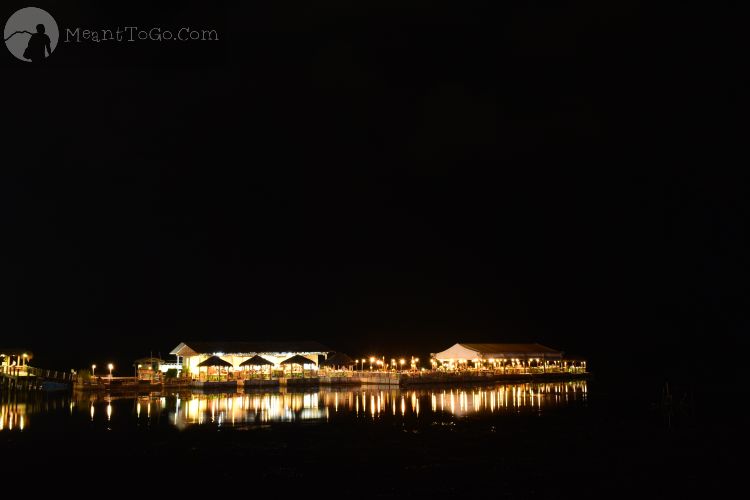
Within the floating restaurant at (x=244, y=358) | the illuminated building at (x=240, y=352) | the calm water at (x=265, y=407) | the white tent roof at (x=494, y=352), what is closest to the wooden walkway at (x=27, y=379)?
the calm water at (x=265, y=407)

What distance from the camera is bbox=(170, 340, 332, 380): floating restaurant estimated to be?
4922cm

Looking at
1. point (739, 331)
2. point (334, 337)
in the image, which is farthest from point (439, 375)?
point (739, 331)

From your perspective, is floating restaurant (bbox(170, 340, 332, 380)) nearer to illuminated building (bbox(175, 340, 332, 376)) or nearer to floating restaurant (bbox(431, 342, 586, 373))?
illuminated building (bbox(175, 340, 332, 376))

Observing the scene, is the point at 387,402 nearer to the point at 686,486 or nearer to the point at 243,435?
the point at 243,435

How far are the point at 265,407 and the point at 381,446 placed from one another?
1211 cm

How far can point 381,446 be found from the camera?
76.3ft

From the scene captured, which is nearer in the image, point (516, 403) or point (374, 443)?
point (374, 443)

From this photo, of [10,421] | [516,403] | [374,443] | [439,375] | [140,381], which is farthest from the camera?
[439,375]

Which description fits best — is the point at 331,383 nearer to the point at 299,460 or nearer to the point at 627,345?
the point at 299,460

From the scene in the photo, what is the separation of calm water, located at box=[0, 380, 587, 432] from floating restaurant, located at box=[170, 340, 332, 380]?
19.8 ft

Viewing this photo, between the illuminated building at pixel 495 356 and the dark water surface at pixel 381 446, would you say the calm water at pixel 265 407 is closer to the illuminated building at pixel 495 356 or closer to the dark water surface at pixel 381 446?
the dark water surface at pixel 381 446

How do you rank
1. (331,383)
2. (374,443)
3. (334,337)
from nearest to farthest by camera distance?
(374,443), (331,383), (334,337)

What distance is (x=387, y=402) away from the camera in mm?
37750

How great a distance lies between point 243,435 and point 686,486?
1376 cm
